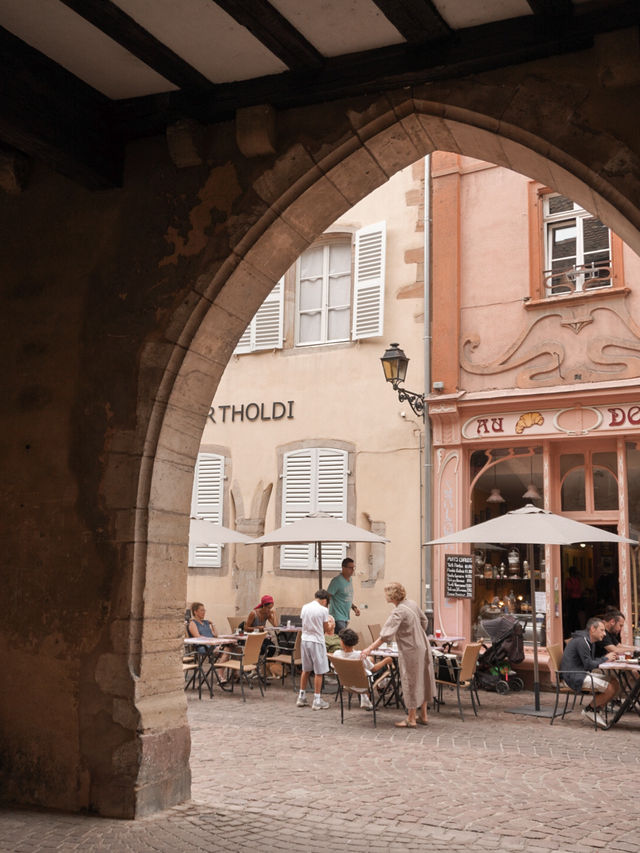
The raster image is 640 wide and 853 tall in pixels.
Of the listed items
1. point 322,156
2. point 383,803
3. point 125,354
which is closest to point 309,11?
point 322,156

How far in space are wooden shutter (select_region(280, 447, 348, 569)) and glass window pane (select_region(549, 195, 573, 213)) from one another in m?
4.03

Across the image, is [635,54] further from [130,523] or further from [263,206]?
[130,523]

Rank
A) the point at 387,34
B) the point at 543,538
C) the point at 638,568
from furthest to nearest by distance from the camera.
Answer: the point at 638,568, the point at 543,538, the point at 387,34

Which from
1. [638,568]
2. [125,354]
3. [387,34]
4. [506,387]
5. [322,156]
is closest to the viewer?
[387,34]

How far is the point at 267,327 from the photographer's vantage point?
1262 cm

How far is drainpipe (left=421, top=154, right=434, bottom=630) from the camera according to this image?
10.8m

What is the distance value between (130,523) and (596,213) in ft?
8.87

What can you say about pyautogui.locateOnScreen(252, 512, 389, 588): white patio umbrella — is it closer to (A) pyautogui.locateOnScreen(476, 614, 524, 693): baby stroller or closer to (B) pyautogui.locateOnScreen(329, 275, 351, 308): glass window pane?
(A) pyautogui.locateOnScreen(476, 614, 524, 693): baby stroller

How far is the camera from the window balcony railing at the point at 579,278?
1048cm

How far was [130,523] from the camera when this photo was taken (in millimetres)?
4543

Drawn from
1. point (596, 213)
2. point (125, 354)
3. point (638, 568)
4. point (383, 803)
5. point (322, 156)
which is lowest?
point (383, 803)

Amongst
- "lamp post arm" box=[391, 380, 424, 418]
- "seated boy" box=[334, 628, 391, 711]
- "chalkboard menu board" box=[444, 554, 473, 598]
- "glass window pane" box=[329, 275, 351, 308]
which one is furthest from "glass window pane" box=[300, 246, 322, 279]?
"seated boy" box=[334, 628, 391, 711]

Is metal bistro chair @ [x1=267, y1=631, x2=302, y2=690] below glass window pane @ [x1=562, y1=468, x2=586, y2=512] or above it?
below

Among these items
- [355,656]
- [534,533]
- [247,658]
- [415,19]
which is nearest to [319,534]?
[247,658]
